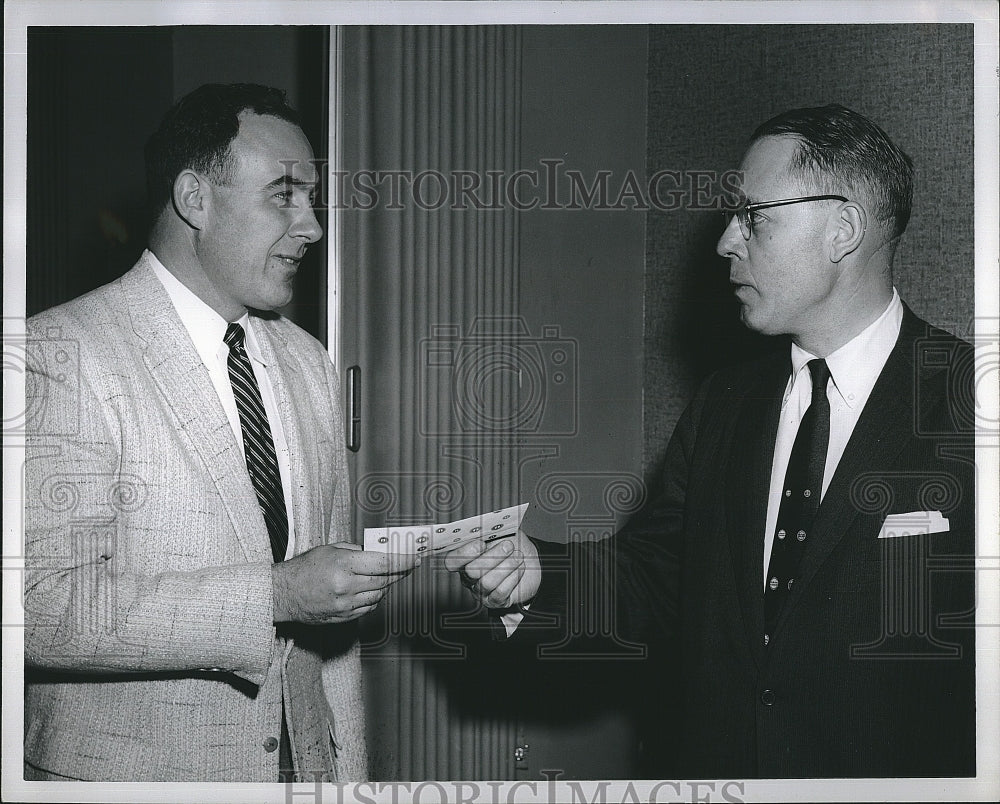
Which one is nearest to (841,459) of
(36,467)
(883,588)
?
(883,588)

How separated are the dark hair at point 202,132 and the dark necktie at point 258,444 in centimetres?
26

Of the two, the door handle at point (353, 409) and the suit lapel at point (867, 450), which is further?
the door handle at point (353, 409)

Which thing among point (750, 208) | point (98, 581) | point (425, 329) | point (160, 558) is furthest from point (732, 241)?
point (98, 581)

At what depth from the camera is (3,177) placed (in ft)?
5.61

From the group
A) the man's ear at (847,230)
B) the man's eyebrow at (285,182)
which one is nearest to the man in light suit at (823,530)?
the man's ear at (847,230)

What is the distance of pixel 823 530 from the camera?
160 centimetres

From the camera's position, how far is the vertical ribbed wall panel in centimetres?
170

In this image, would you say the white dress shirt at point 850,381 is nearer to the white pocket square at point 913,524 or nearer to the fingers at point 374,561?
the white pocket square at point 913,524

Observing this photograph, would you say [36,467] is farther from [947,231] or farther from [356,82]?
[947,231]

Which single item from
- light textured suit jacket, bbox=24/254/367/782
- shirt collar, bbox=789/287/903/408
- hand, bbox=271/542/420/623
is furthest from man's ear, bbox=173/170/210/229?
shirt collar, bbox=789/287/903/408

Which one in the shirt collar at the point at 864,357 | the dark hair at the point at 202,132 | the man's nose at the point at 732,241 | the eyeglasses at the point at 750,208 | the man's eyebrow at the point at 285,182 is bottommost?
the shirt collar at the point at 864,357

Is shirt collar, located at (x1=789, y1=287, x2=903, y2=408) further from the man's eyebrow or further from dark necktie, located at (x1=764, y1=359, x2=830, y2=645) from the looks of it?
the man's eyebrow

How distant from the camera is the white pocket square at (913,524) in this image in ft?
5.30

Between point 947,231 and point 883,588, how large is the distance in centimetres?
61
